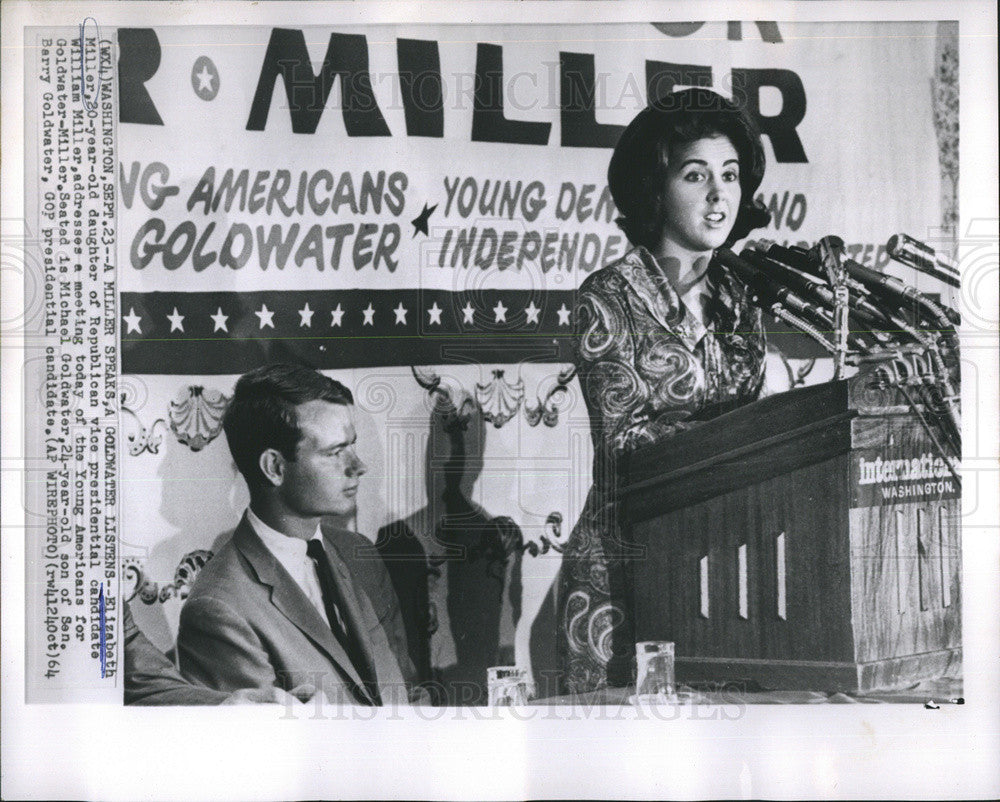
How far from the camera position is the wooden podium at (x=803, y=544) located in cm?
162

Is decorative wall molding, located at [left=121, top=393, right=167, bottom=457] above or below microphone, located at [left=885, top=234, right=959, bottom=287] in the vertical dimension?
below

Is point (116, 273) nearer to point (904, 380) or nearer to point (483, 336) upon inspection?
→ point (483, 336)

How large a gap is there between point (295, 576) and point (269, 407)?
0.31m

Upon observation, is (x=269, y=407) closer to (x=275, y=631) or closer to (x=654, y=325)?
(x=275, y=631)

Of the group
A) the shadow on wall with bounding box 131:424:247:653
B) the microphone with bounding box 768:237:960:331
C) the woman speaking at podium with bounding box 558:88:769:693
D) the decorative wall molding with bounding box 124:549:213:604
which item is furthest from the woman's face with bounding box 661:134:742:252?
the decorative wall molding with bounding box 124:549:213:604

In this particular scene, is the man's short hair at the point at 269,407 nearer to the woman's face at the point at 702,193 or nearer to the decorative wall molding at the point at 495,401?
the decorative wall molding at the point at 495,401

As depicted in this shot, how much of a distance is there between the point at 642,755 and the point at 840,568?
1.60 feet

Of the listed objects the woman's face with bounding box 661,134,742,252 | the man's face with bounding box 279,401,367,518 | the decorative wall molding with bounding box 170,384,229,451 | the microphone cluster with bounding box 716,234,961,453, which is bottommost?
the man's face with bounding box 279,401,367,518

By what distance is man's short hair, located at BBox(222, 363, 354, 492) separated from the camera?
1665 millimetres

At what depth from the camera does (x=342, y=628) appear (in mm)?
1658

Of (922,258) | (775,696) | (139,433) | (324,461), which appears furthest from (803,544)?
(139,433)

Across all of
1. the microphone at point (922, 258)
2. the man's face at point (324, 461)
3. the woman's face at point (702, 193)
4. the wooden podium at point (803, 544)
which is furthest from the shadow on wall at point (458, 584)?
the microphone at point (922, 258)

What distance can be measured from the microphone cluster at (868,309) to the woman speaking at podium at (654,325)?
52 millimetres

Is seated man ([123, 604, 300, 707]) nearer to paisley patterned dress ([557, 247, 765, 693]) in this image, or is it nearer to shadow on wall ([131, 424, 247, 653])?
shadow on wall ([131, 424, 247, 653])
